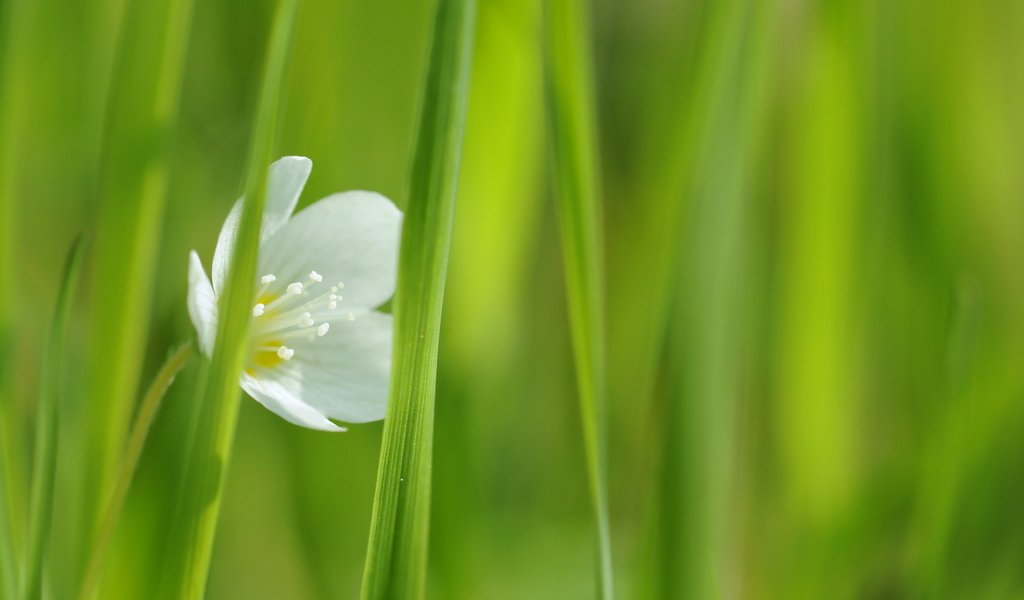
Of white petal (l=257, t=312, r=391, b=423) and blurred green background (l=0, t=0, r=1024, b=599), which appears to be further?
blurred green background (l=0, t=0, r=1024, b=599)

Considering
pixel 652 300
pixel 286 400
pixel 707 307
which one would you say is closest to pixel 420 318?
pixel 286 400

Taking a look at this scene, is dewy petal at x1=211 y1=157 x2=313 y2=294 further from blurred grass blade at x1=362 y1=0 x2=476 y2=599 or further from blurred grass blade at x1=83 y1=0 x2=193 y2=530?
blurred grass blade at x1=83 y1=0 x2=193 y2=530

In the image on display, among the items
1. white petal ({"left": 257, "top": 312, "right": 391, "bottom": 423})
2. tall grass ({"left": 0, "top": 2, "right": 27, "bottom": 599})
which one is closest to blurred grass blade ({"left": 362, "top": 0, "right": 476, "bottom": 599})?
white petal ({"left": 257, "top": 312, "right": 391, "bottom": 423})

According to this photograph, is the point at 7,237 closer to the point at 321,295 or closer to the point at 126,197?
the point at 126,197

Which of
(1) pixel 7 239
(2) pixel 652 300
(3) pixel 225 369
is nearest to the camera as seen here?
(3) pixel 225 369

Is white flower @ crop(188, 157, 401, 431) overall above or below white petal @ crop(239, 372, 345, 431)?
above

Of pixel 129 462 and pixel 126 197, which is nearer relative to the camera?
pixel 129 462

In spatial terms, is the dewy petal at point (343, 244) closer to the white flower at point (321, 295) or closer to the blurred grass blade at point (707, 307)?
the white flower at point (321, 295)
